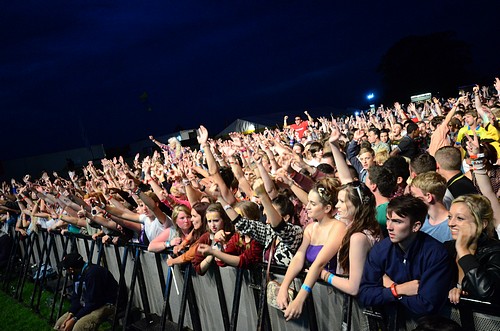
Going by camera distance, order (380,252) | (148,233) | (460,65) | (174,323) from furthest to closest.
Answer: (460,65), (148,233), (174,323), (380,252)

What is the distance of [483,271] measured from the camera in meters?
2.23

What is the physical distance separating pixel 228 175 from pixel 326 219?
315cm

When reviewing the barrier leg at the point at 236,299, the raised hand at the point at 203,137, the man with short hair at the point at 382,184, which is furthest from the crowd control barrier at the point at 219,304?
the raised hand at the point at 203,137

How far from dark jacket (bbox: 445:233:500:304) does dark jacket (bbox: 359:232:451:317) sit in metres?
0.12

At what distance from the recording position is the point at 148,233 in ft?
17.9

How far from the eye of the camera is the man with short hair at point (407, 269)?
2.36 meters

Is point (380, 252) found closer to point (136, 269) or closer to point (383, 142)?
point (136, 269)

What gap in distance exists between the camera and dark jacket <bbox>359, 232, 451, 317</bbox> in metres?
2.33

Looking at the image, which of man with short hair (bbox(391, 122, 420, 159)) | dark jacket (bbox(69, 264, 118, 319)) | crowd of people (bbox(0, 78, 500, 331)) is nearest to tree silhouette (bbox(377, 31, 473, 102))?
man with short hair (bbox(391, 122, 420, 159))

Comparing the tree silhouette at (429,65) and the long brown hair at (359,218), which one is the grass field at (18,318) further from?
the tree silhouette at (429,65)

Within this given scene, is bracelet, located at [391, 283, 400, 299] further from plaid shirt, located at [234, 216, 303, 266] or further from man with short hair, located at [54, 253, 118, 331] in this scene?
man with short hair, located at [54, 253, 118, 331]

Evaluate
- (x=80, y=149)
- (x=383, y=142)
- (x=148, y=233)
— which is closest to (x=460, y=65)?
(x=80, y=149)

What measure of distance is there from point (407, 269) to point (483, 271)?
442 mm

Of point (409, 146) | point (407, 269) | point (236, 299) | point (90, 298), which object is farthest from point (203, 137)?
point (409, 146)
